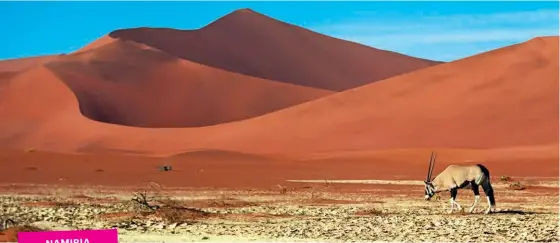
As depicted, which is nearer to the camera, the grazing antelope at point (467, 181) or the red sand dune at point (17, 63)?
the grazing antelope at point (467, 181)

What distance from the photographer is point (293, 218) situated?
14.9 metres

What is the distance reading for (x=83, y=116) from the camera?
60.6 m

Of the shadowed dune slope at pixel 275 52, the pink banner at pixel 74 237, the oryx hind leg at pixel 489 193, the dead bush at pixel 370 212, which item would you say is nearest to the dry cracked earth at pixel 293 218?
the dead bush at pixel 370 212

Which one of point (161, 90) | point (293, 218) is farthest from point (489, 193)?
point (161, 90)

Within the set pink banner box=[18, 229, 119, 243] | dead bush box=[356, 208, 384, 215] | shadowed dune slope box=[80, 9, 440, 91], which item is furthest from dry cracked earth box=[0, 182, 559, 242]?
shadowed dune slope box=[80, 9, 440, 91]

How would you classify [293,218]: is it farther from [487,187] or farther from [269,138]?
[269,138]

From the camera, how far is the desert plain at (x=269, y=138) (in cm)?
1443

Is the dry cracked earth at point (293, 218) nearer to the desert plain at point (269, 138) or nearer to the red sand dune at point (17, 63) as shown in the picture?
the desert plain at point (269, 138)

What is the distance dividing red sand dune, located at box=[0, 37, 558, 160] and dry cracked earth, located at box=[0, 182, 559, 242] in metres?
27.3

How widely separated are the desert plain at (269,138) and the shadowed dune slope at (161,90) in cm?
18

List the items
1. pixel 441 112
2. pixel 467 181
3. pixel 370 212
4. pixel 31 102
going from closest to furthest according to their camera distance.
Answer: pixel 370 212, pixel 467 181, pixel 441 112, pixel 31 102

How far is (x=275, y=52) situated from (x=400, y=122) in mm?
51552

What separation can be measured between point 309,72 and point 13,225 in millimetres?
87689

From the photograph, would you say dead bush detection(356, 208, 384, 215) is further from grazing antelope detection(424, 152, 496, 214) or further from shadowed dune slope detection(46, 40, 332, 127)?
shadowed dune slope detection(46, 40, 332, 127)
